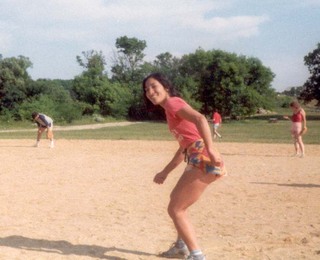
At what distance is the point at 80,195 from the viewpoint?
9.68 meters

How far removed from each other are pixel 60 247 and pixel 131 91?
74030mm

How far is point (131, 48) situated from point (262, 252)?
97504 mm

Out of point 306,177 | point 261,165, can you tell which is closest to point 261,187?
point 306,177

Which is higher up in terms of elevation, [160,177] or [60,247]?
[160,177]

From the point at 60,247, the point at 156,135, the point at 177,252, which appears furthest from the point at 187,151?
the point at 156,135

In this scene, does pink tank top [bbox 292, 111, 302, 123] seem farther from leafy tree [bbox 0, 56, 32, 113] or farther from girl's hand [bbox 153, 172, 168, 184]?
leafy tree [bbox 0, 56, 32, 113]

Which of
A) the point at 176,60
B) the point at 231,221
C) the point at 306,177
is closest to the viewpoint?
the point at 231,221

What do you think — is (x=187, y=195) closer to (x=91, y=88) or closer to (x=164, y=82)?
(x=164, y=82)

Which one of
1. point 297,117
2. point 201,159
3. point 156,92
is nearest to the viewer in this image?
point 201,159

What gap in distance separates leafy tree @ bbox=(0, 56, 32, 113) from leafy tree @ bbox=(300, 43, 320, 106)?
148ft

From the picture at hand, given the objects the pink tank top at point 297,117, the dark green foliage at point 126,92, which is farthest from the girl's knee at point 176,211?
the dark green foliage at point 126,92

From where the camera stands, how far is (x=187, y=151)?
5.06 meters

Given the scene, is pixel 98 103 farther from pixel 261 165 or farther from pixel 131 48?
pixel 261 165

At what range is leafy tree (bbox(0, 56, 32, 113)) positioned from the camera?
64162mm
